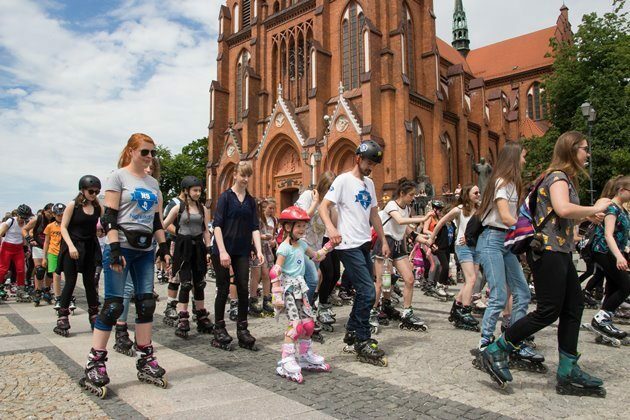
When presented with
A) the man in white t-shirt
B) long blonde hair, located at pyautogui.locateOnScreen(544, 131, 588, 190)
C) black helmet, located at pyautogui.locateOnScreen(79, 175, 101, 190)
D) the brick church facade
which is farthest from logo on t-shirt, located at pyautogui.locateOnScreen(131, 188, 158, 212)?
the brick church facade

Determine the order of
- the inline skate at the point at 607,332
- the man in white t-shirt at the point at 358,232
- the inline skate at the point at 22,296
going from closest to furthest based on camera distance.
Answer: the man in white t-shirt at the point at 358,232, the inline skate at the point at 607,332, the inline skate at the point at 22,296

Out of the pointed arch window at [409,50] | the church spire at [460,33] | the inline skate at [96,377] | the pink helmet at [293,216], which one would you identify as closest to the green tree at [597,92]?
the pointed arch window at [409,50]

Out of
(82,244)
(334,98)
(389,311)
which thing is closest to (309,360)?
(389,311)

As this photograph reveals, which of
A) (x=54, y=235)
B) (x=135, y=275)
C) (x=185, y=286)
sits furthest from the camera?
(x=54, y=235)

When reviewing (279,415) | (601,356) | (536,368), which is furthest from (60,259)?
(601,356)

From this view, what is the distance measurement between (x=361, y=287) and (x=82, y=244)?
388cm

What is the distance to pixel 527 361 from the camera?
13.6 ft

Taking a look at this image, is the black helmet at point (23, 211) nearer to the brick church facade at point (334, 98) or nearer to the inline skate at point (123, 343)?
the inline skate at point (123, 343)

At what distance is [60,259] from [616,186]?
7318 millimetres

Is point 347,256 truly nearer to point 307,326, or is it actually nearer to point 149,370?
point 307,326

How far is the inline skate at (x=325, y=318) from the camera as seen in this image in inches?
240

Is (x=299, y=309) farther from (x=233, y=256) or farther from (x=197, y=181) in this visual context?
(x=197, y=181)

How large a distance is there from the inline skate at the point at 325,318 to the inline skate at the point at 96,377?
10.2 ft

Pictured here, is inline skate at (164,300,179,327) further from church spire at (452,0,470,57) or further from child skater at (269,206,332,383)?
church spire at (452,0,470,57)
